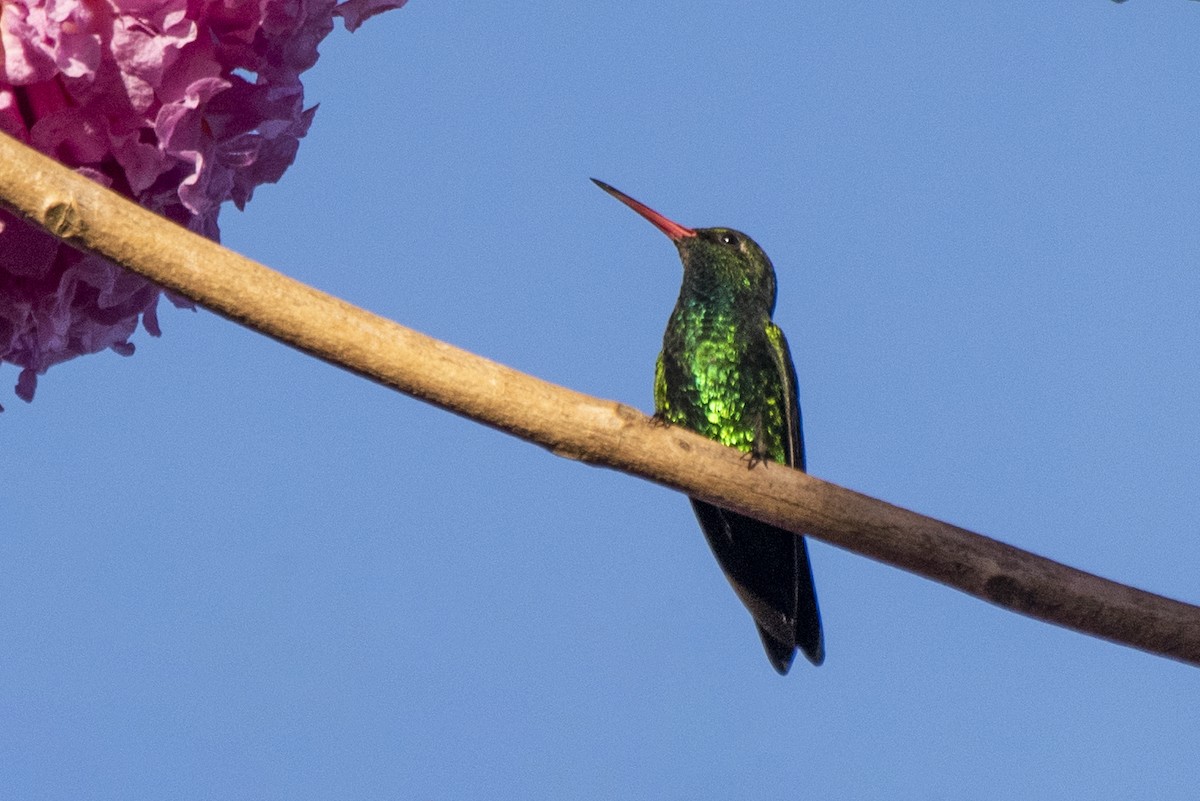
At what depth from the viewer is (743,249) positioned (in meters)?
3.67

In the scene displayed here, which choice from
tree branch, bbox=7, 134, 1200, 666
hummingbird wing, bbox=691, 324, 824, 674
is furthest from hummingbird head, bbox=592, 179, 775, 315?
tree branch, bbox=7, 134, 1200, 666

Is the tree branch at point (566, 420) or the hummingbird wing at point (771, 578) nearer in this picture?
the tree branch at point (566, 420)

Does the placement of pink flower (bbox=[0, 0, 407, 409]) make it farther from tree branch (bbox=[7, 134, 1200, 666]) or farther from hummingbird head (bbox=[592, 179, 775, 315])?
hummingbird head (bbox=[592, 179, 775, 315])

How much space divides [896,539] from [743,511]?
17 cm

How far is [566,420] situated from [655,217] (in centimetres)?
206

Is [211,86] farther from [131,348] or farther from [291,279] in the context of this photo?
[131,348]

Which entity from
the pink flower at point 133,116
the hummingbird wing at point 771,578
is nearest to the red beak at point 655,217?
the hummingbird wing at point 771,578

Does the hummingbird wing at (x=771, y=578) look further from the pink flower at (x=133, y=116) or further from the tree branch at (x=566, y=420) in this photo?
the pink flower at (x=133, y=116)

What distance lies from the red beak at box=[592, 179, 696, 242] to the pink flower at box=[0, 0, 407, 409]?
156 centimetres

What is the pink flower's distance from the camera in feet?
4.09

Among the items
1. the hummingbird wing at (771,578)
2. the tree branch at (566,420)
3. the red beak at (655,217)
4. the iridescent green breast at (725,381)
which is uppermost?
the red beak at (655,217)

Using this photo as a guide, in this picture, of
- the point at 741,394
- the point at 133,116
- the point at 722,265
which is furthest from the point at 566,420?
the point at 722,265

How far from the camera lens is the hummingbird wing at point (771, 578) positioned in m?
2.82

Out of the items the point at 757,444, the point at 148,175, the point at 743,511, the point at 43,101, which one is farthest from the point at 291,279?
the point at 757,444
